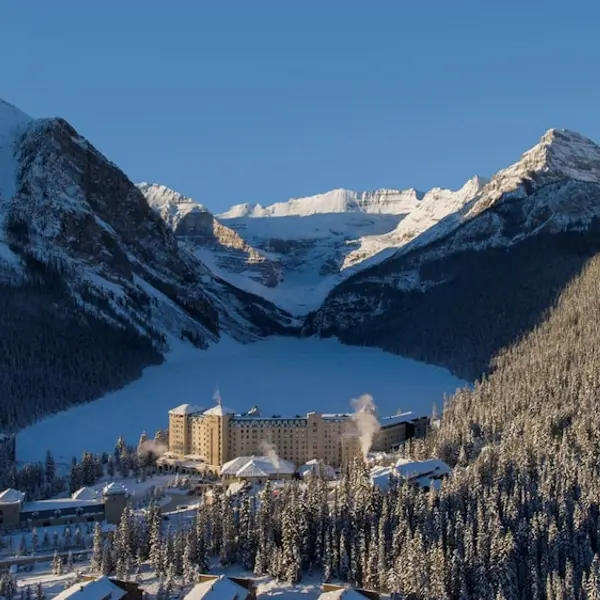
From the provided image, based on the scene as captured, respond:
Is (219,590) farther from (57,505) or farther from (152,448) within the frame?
(152,448)

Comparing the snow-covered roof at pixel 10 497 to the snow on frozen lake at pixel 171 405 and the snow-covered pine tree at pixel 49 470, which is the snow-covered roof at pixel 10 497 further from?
the snow on frozen lake at pixel 171 405

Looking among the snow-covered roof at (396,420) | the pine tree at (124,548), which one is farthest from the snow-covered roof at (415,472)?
the snow-covered roof at (396,420)

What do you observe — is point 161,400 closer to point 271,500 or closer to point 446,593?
point 271,500

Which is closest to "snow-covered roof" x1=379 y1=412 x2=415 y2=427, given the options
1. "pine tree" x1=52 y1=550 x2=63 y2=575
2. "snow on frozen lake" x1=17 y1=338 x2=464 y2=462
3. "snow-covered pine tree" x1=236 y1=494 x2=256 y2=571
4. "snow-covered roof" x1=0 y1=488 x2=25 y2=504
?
"snow on frozen lake" x1=17 y1=338 x2=464 y2=462

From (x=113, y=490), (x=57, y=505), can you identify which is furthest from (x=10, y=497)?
(x=113, y=490)

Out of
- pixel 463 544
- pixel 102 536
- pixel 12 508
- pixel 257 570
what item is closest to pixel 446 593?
pixel 463 544
